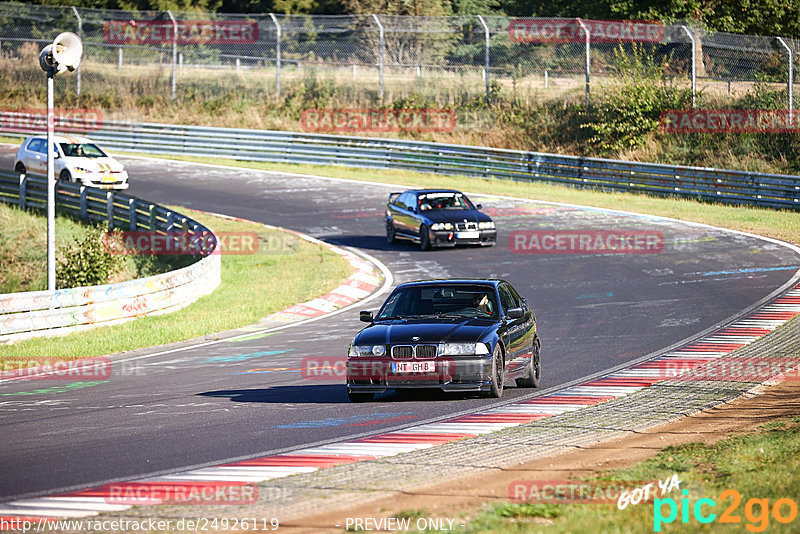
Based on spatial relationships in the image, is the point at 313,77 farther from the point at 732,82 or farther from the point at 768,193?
the point at 768,193

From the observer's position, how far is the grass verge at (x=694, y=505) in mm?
6234

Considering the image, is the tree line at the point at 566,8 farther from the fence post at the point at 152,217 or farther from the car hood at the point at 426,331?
the car hood at the point at 426,331

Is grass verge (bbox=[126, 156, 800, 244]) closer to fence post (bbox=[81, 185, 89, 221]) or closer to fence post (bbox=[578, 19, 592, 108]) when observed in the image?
fence post (bbox=[578, 19, 592, 108])

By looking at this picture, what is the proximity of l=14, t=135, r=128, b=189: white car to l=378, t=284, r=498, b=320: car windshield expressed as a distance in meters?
22.9

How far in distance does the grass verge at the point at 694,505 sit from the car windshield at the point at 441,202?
18.3 m

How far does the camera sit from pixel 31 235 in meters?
29.6

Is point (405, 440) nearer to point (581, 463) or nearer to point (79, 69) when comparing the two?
point (581, 463)

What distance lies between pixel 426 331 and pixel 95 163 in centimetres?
2464

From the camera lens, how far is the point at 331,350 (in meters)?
15.9
